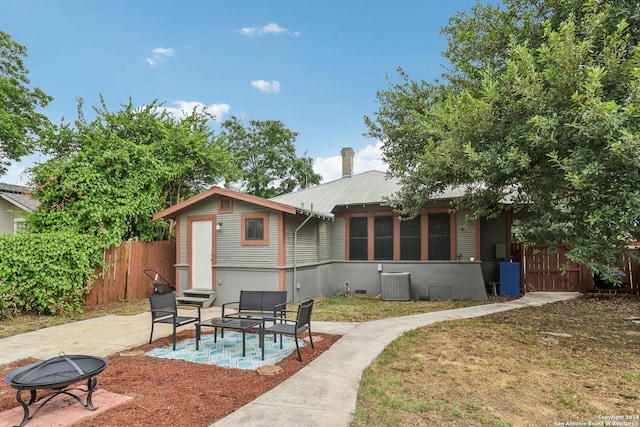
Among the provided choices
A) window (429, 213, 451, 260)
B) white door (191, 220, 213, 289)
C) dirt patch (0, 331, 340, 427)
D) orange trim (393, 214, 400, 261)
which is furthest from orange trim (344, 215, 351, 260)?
dirt patch (0, 331, 340, 427)

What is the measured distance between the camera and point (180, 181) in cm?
1278

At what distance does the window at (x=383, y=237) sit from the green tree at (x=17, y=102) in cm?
1595

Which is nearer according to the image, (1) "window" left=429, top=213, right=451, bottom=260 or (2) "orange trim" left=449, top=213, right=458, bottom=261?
(2) "orange trim" left=449, top=213, right=458, bottom=261

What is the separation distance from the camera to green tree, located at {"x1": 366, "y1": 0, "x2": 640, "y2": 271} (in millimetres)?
4715

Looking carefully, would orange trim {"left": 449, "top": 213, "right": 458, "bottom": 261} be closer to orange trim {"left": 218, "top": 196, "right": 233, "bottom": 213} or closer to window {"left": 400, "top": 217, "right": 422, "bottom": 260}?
window {"left": 400, "top": 217, "right": 422, "bottom": 260}

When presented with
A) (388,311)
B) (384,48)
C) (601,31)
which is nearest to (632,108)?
(601,31)

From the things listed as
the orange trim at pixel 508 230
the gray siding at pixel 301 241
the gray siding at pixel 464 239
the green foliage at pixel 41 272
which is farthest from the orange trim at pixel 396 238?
the green foliage at pixel 41 272

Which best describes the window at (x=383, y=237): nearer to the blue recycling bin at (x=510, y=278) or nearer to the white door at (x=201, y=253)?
the blue recycling bin at (x=510, y=278)

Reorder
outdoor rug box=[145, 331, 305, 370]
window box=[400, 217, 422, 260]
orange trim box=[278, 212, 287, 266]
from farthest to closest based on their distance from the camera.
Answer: window box=[400, 217, 422, 260] < orange trim box=[278, 212, 287, 266] < outdoor rug box=[145, 331, 305, 370]

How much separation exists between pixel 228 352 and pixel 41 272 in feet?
18.7

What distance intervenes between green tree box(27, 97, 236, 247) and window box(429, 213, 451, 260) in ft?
25.3

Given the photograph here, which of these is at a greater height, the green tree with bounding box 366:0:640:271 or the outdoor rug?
the green tree with bounding box 366:0:640:271

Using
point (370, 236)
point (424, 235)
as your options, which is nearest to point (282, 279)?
point (370, 236)

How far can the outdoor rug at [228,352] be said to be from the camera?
4914 millimetres
